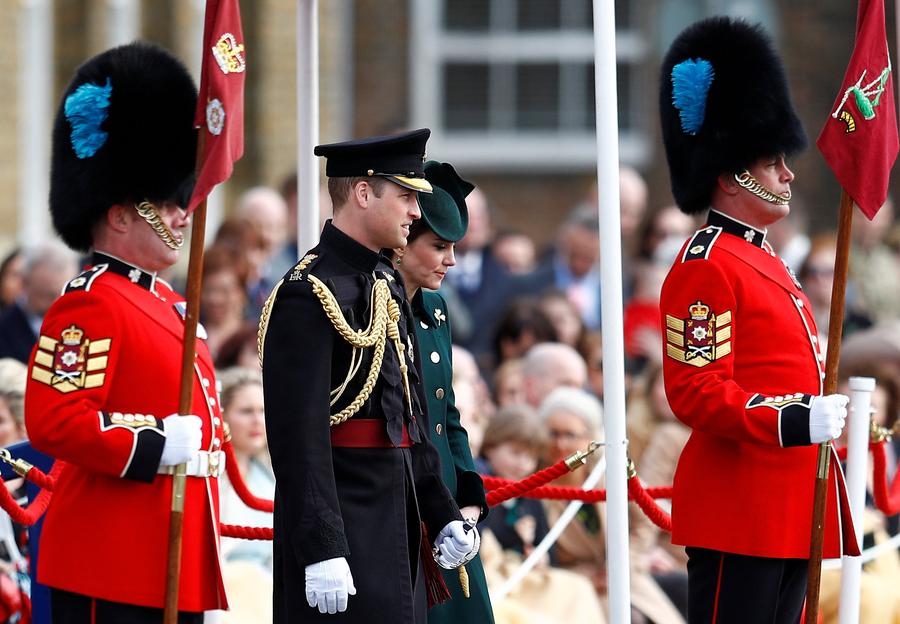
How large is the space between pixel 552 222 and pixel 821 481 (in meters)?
12.0

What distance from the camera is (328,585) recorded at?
394cm

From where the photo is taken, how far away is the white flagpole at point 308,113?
559 cm

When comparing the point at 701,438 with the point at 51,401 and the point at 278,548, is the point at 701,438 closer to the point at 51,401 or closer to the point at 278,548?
the point at 278,548

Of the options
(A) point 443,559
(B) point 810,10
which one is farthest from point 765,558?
(B) point 810,10

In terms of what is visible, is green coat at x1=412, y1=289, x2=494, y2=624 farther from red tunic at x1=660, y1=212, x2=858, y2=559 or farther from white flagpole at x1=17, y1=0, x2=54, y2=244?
white flagpole at x1=17, y1=0, x2=54, y2=244

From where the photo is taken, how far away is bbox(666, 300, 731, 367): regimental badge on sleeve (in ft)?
15.5

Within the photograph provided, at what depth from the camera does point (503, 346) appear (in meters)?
9.04

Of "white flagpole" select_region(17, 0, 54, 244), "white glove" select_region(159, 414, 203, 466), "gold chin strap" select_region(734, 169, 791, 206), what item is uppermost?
"white flagpole" select_region(17, 0, 54, 244)

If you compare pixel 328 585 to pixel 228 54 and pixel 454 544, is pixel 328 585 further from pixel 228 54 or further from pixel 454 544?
pixel 228 54

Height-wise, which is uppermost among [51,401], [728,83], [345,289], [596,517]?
[728,83]

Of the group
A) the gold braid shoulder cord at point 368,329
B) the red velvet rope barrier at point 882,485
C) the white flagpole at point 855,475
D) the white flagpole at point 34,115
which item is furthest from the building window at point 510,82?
the gold braid shoulder cord at point 368,329

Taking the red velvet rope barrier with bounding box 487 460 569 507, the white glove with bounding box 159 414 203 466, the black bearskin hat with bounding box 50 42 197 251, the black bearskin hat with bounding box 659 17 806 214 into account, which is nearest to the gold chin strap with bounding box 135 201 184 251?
the black bearskin hat with bounding box 50 42 197 251

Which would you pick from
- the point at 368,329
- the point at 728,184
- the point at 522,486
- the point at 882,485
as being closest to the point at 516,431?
the point at 522,486

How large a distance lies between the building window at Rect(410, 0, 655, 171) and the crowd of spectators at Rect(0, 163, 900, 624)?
541 centimetres
